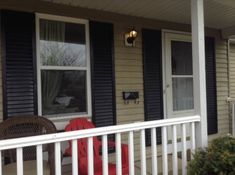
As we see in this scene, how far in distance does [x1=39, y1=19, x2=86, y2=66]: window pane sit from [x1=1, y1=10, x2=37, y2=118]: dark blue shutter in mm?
187

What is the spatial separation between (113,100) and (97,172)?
1510 mm

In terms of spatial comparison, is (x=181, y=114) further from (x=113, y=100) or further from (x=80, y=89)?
(x=80, y=89)

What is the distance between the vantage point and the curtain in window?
3.95m

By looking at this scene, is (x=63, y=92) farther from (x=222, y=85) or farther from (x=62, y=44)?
(x=222, y=85)

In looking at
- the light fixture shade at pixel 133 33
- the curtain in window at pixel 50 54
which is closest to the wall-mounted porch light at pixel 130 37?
the light fixture shade at pixel 133 33

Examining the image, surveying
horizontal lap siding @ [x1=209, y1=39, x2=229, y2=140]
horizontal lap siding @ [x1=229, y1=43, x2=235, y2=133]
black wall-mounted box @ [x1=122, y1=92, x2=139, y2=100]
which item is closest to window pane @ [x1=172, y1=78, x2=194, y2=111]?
horizontal lap siding @ [x1=209, y1=39, x2=229, y2=140]

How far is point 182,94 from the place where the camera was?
18.2ft

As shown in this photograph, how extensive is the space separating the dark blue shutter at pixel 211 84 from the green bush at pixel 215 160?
2.81 metres

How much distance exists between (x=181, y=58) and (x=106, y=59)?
1.71 metres

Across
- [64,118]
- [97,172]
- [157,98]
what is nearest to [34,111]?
[64,118]

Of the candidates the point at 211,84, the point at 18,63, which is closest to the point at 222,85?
the point at 211,84

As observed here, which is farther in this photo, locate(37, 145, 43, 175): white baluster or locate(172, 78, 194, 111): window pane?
locate(172, 78, 194, 111): window pane

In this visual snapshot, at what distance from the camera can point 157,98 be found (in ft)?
16.6

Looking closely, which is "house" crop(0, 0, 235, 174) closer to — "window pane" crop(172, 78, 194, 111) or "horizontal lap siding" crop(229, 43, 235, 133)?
"window pane" crop(172, 78, 194, 111)
